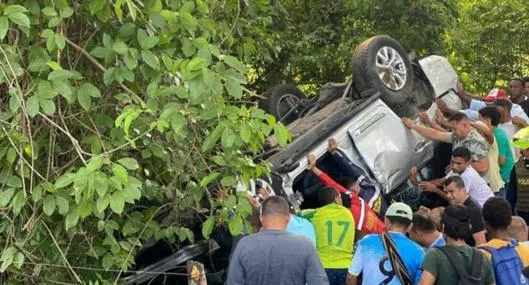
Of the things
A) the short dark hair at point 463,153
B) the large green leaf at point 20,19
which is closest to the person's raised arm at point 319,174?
the short dark hair at point 463,153

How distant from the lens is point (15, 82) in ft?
14.8

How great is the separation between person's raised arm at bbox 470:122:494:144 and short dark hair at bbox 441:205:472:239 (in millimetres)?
2873

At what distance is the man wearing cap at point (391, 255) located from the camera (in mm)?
5387

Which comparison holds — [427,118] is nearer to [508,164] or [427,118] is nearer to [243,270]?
[508,164]

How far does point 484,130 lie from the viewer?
27.0 feet

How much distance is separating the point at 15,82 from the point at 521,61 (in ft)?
36.9

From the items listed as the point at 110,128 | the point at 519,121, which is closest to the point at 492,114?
the point at 519,121

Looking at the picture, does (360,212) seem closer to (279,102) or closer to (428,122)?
(428,122)

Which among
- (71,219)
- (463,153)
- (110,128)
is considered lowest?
(463,153)

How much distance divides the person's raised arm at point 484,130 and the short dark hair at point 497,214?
2.89 metres

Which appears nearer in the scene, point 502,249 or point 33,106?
point 33,106

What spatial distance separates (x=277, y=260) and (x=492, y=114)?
4090mm

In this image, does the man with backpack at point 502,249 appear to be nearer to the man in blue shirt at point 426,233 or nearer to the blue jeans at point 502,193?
the man in blue shirt at point 426,233

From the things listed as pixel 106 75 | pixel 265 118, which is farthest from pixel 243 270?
pixel 106 75
